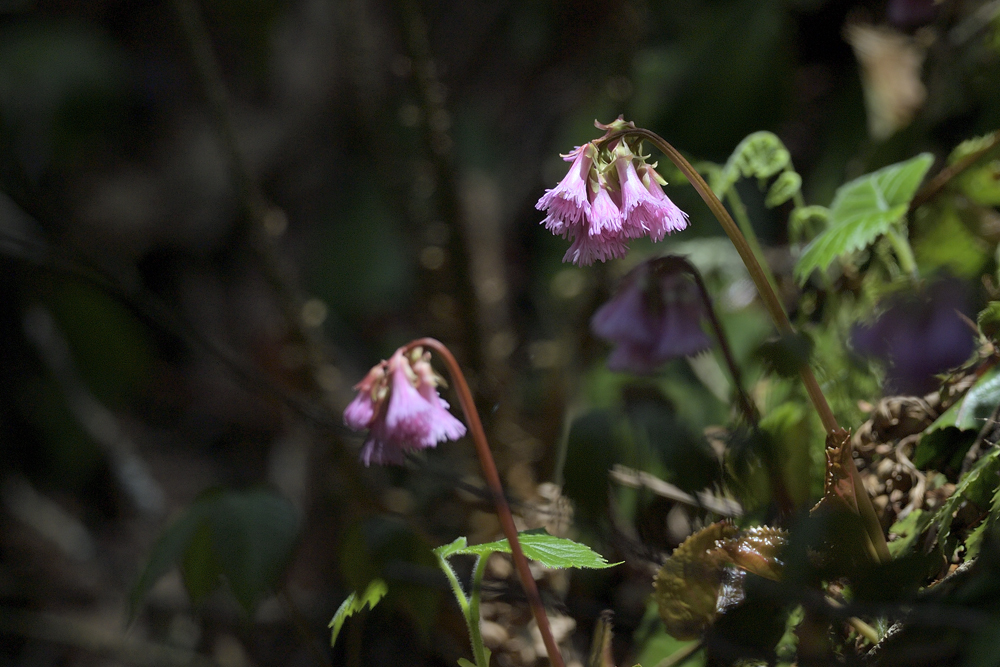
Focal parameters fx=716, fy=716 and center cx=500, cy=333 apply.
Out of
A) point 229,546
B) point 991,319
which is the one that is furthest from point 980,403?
point 229,546

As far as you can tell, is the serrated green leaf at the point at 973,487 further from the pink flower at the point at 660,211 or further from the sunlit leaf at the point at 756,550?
the pink flower at the point at 660,211

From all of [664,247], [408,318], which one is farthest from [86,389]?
[664,247]

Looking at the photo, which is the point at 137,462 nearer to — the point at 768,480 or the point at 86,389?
the point at 86,389

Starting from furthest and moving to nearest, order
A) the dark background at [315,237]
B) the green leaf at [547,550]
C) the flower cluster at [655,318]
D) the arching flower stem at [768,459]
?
the dark background at [315,237] → the flower cluster at [655,318] → the arching flower stem at [768,459] → the green leaf at [547,550]

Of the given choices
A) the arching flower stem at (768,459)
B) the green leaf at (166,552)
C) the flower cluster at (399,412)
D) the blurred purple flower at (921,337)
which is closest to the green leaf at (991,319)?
the blurred purple flower at (921,337)

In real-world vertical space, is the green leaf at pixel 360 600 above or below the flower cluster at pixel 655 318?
below

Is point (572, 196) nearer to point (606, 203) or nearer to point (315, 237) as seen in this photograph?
point (606, 203)
